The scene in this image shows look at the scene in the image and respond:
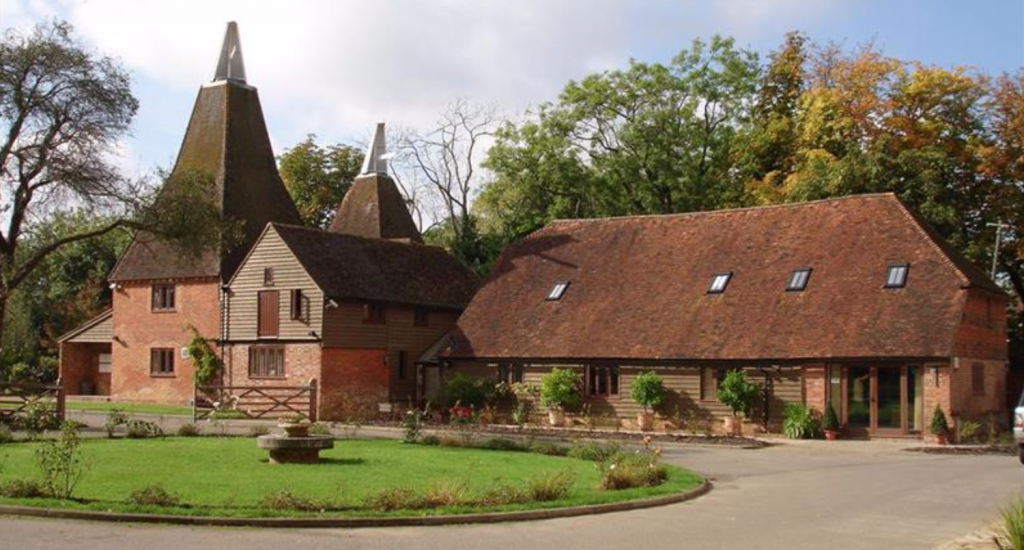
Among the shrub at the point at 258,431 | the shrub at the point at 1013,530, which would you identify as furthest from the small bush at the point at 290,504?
the shrub at the point at 258,431

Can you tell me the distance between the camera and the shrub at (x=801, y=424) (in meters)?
33.6

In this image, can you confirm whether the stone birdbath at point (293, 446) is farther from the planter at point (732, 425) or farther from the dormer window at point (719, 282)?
the dormer window at point (719, 282)

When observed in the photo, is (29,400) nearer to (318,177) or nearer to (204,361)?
(204,361)

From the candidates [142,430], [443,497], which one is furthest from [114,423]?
[443,497]

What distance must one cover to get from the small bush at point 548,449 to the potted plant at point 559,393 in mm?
11309

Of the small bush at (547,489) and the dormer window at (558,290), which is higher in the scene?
the dormer window at (558,290)

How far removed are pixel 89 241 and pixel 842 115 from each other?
4618 cm

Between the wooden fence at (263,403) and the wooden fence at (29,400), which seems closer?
the wooden fence at (29,400)

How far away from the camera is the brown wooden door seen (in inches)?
1695

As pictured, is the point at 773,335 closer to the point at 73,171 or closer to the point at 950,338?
the point at 950,338

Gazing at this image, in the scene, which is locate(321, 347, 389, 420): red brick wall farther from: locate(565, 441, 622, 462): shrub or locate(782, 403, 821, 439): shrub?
locate(565, 441, 622, 462): shrub

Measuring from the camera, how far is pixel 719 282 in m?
39.2

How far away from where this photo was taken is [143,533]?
13695 millimetres

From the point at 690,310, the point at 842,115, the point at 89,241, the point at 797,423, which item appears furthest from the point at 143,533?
the point at 89,241
